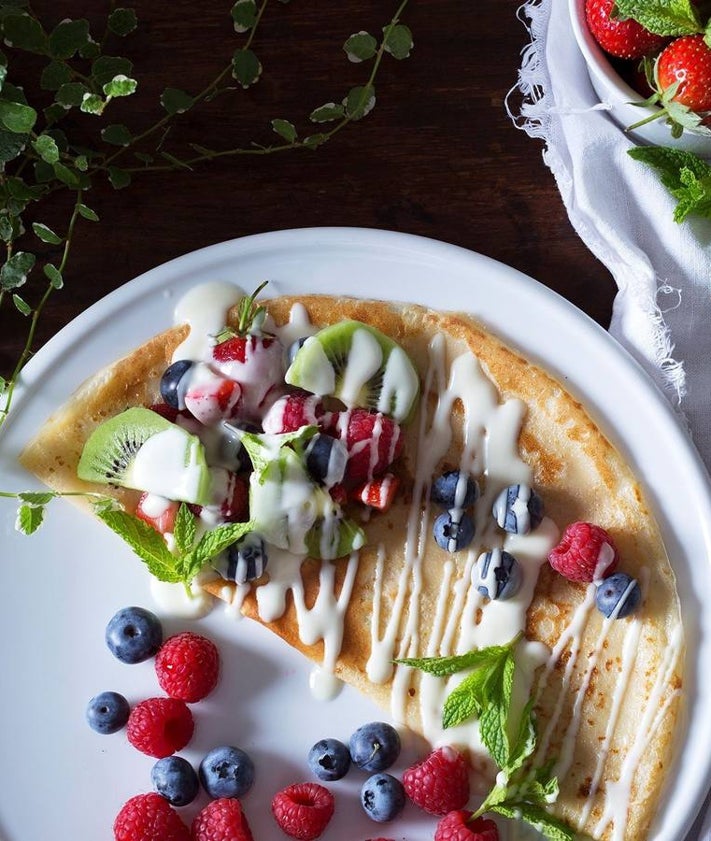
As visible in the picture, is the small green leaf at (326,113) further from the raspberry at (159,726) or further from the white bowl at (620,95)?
the raspberry at (159,726)

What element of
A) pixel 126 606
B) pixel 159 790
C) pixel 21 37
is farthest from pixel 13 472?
pixel 21 37

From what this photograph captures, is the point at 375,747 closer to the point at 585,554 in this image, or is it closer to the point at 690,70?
the point at 585,554

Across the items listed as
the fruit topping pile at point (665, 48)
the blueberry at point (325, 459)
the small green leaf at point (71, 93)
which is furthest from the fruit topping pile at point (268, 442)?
the fruit topping pile at point (665, 48)

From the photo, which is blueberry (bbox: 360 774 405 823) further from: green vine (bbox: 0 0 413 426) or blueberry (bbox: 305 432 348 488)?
green vine (bbox: 0 0 413 426)

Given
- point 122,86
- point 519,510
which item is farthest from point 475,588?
point 122,86

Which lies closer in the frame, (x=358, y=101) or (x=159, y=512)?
(x=159, y=512)
